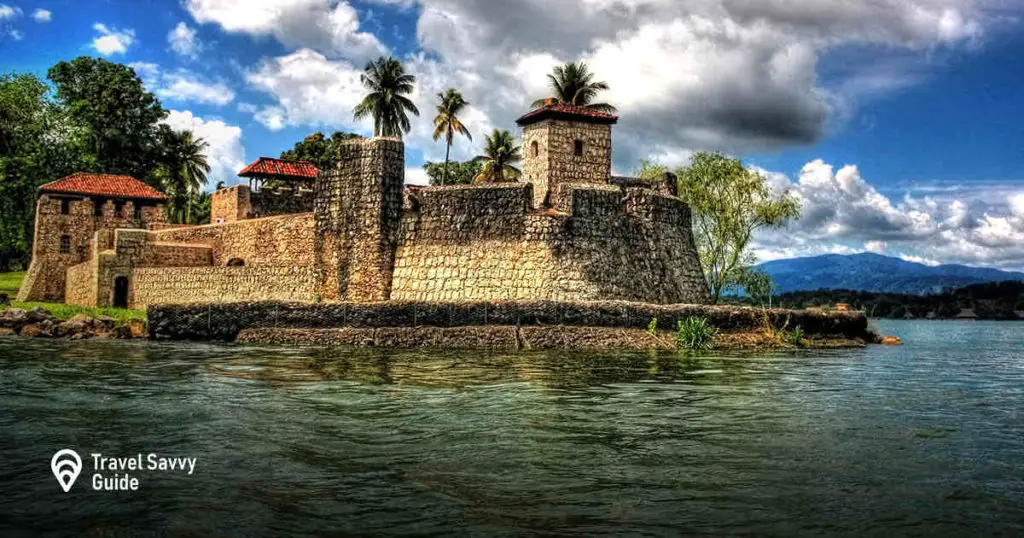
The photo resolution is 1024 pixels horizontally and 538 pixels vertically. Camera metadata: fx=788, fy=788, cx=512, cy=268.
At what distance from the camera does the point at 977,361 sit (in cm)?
2142

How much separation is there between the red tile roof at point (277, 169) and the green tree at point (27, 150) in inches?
451

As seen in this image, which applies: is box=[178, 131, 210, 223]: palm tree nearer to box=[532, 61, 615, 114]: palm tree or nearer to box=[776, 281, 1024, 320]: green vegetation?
box=[532, 61, 615, 114]: palm tree

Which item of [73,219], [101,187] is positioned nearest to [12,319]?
[73,219]

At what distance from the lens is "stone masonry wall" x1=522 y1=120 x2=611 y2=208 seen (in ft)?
109

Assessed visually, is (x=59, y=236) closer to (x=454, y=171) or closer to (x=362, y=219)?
(x=362, y=219)

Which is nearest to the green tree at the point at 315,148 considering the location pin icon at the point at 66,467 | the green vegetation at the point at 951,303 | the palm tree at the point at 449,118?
the palm tree at the point at 449,118

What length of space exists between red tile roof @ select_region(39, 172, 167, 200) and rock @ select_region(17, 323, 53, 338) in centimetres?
1855

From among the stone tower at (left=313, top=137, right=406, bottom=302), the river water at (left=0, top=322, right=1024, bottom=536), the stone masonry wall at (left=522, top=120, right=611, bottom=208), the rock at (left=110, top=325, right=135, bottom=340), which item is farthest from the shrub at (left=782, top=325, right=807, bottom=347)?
the rock at (left=110, top=325, right=135, bottom=340)

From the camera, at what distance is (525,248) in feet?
77.2

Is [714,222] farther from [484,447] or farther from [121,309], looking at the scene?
[484,447]

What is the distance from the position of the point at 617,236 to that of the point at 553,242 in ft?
7.77

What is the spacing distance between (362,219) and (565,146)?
11.7 m

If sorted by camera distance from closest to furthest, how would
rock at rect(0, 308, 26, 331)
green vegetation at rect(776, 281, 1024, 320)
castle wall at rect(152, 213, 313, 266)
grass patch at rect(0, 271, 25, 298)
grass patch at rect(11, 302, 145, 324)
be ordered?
1. rock at rect(0, 308, 26, 331)
2. grass patch at rect(11, 302, 145, 324)
3. castle wall at rect(152, 213, 313, 266)
4. grass patch at rect(0, 271, 25, 298)
5. green vegetation at rect(776, 281, 1024, 320)

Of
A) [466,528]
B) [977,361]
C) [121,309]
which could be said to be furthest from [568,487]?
[121,309]
